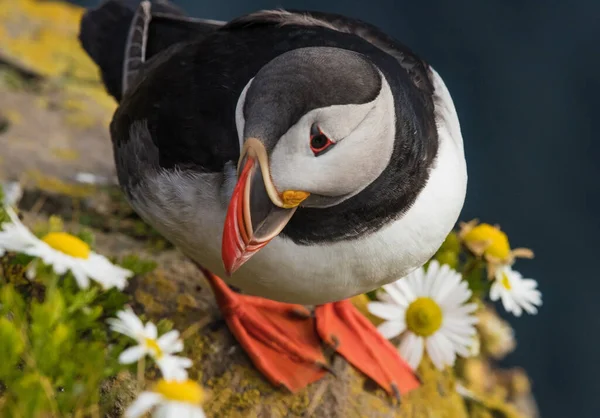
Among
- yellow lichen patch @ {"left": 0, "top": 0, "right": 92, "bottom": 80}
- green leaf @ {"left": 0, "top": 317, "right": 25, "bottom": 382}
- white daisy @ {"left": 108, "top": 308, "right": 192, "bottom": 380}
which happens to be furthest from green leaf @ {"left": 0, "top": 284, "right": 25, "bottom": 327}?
yellow lichen patch @ {"left": 0, "top": 0, "right": 92, "bottom": 80}

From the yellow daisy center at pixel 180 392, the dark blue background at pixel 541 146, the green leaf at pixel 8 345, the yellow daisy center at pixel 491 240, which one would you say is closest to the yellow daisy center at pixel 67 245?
the green leaf at pixel 8 345

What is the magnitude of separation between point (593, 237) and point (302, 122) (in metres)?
4.15

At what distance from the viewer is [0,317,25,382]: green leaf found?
4.66 ft

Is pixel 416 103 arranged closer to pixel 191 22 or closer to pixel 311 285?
pixel 311 285

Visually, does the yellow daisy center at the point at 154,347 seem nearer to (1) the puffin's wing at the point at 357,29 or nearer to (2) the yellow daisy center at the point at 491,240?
(1) the puffin's wing at the point at 357,29

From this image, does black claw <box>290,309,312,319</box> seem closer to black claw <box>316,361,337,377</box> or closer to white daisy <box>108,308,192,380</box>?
black claw <box>316,361,337,377</box>

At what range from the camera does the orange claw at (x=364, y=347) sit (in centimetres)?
251

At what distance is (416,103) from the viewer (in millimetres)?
2010

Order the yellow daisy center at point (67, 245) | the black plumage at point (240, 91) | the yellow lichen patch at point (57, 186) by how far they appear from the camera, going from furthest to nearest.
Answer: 1. the yellow lichen patch at point (57, 186)
2. the black plumage at point (240, 91)
3. the yellow daisy center at point (67, 245)

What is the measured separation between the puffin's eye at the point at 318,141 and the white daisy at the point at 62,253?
52cm

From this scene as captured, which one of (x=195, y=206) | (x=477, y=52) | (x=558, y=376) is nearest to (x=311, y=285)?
(x=195, y=206)

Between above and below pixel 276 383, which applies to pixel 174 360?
above

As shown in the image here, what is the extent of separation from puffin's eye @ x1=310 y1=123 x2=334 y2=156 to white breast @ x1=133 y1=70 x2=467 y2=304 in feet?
1.24

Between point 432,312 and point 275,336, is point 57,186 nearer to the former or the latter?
point 275,336
